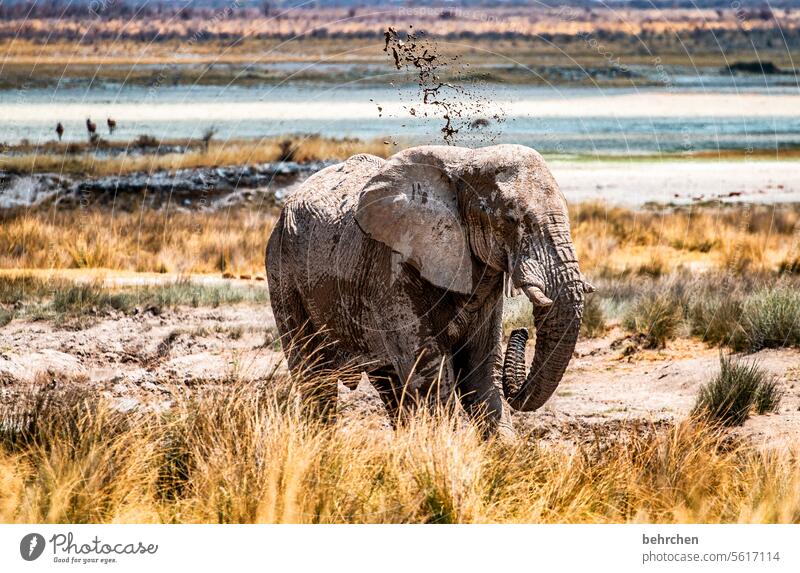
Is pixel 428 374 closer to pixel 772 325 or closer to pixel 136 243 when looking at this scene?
pixel 772 325

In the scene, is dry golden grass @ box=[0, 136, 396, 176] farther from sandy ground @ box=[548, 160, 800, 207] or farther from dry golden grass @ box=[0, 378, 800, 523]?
dry golden grass @ box=[0, 378, 800, 523]

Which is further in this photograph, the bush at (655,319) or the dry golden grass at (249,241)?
the dry golden grass at (249,241)

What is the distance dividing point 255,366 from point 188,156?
29.6 m

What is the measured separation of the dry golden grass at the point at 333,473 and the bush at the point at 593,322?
632 cm

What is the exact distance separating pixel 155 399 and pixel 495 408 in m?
2.89

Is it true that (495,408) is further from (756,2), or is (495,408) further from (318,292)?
(756,2)

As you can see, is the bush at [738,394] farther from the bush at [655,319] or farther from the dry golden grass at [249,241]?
the dry golden grass at [249,241]

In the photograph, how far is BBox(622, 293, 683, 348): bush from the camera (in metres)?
15.4

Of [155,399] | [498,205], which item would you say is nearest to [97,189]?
[155,399]

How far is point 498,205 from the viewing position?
351 inches

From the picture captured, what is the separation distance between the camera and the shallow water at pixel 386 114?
47.9 metres

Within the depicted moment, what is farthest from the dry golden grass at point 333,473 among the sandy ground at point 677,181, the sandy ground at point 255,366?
the sandy ground at point 677,181

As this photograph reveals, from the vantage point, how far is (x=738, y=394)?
38.1 ft

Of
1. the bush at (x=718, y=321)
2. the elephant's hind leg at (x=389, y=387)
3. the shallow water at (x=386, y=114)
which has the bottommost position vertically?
the shallow water at (x=386, y=114)
